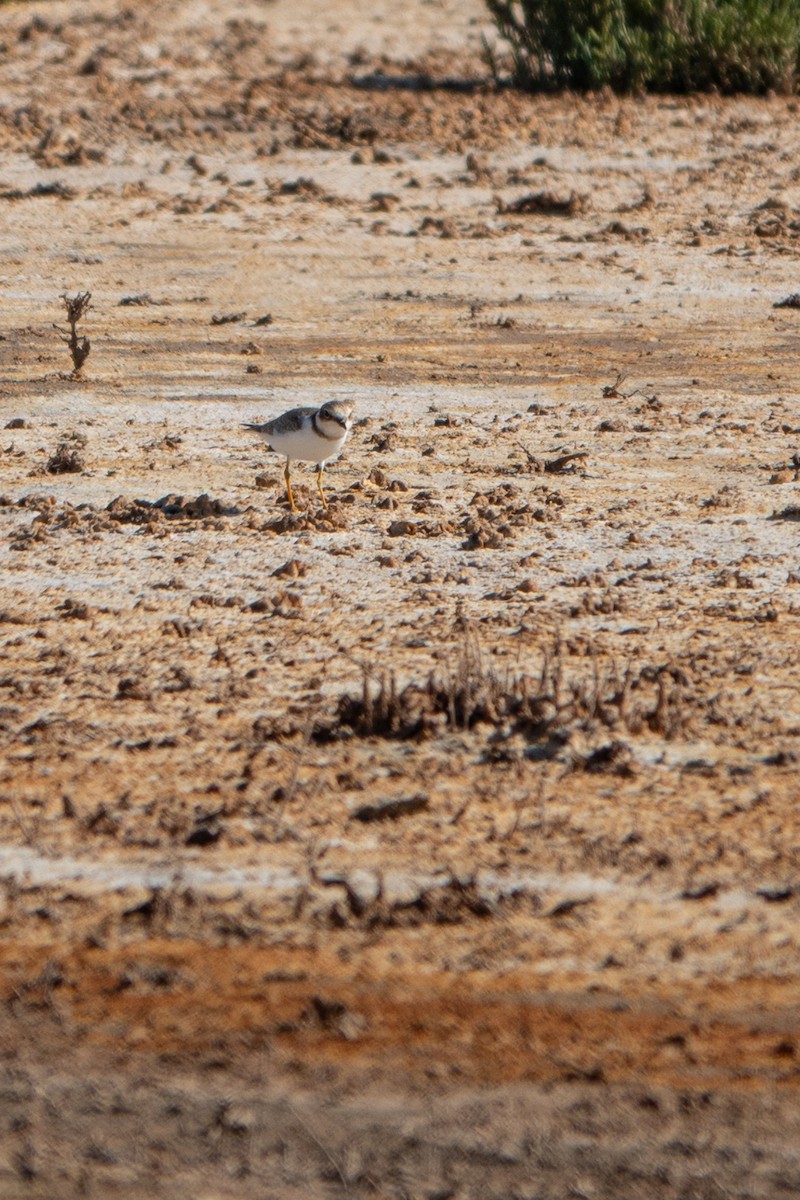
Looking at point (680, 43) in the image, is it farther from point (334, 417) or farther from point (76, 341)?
point (334, 417)

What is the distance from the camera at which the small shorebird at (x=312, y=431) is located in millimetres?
7973

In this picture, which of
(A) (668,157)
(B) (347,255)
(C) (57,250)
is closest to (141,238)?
(C) (57,250)

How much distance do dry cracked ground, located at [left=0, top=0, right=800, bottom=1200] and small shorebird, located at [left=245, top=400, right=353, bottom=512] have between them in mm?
294

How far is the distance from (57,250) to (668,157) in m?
5.77

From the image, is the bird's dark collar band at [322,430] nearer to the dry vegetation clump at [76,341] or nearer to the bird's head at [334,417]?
the bird's head at [334,417]

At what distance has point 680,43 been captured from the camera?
18672 millimetres

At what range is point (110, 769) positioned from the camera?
5480mm

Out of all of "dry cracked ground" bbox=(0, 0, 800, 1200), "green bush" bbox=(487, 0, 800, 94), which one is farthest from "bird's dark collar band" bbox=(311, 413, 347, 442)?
"green bush" bbox=(487, 0, 800, 94)

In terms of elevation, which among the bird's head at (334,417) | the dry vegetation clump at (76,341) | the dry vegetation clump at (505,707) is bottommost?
the dry vegetation clump at (76,341)

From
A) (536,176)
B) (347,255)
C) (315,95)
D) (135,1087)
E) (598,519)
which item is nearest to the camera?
(135,1087)

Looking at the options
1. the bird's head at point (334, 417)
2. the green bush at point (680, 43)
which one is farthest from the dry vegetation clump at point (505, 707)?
the green bush at point (680, 43)

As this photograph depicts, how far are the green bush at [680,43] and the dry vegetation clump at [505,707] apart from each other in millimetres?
14053

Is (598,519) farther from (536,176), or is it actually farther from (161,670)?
(536,176)

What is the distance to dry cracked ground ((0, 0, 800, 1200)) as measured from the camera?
3.92m
